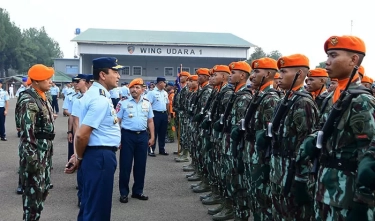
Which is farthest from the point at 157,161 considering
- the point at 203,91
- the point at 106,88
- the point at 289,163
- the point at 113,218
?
the point at 289,163

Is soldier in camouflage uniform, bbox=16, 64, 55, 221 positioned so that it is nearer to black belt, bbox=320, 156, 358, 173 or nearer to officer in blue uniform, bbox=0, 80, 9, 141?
black belt, bbox=320, 156, 358, 173

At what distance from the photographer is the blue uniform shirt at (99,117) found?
4.00 meters

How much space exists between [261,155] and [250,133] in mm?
Answer: 365

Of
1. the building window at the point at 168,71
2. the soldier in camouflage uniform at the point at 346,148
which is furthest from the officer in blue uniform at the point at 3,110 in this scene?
the building window at the point at 168,71

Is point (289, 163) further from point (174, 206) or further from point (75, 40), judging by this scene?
point (75, 40)

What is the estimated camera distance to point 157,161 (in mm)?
10297

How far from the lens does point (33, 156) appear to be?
491 centimetres

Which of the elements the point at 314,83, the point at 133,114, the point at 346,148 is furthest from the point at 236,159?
the point at 346,148

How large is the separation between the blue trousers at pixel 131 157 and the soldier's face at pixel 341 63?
14.0ft

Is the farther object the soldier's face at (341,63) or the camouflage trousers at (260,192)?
the camouflage trousers at (260,192)

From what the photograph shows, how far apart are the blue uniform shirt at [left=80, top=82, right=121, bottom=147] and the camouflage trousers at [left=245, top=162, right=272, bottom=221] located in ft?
4.94

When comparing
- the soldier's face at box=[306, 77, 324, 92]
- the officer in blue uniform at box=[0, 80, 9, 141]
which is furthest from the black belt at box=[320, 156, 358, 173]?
the officer in blue uniform at box=[0, 80, 9, 141]

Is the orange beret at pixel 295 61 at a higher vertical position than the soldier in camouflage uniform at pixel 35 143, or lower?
higher

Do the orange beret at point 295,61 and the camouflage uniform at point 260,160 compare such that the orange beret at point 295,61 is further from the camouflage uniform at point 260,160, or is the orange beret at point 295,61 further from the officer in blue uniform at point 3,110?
the officer in blue uniform at point 3,110
